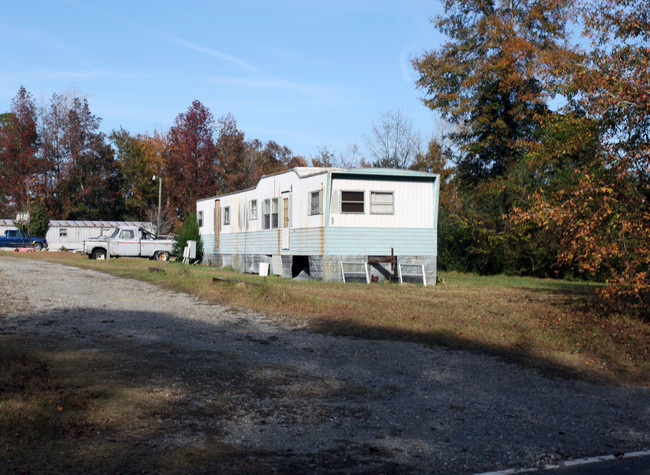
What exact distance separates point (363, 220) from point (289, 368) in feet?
44.2

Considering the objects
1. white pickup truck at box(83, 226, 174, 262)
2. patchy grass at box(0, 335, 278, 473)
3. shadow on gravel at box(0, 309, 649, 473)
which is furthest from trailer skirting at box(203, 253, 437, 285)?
patchy grass at box(0, 335, 278, 473)

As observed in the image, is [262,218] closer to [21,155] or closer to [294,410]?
[294,410]

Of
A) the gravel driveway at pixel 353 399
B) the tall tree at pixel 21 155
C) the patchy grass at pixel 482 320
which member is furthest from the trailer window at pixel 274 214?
the tall tree at pixel 21 155

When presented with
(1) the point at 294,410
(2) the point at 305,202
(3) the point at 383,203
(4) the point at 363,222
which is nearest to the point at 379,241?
(4) the point at 363,222

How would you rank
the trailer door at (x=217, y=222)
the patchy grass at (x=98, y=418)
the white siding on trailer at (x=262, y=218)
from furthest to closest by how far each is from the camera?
the trailer door at (x=217, y=222) < the white siding on trailer at (x=262, y=218) < the patchy grass at (x=98, y=418)

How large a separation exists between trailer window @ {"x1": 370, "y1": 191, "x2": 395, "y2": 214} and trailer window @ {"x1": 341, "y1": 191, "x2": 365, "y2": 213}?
40cm

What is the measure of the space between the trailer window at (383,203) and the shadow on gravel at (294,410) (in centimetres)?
1176

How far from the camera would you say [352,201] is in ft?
69.6

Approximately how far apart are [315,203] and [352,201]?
1.27m

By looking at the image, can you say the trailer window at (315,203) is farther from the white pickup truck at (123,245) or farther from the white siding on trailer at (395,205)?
the white pickup truck at (123,245)

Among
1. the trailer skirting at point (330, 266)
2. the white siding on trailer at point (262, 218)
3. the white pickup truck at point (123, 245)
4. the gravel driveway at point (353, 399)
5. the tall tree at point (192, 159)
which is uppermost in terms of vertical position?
the tall tree at point (192, 159)

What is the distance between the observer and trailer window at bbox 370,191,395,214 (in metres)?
21.3

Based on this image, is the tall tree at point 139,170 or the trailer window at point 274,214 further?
the tall tree at point 139,170

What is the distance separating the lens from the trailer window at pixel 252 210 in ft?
86.3
